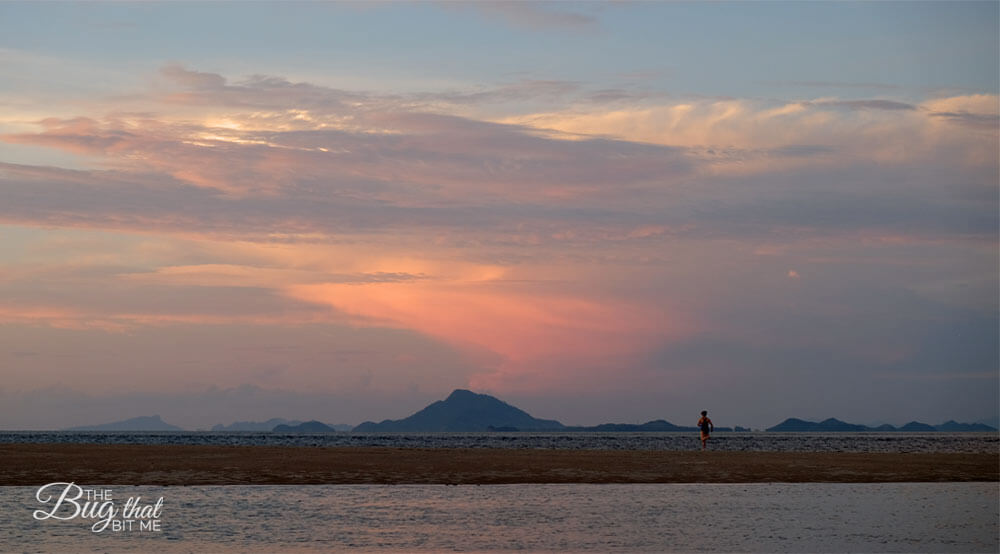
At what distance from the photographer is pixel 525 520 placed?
25.6m

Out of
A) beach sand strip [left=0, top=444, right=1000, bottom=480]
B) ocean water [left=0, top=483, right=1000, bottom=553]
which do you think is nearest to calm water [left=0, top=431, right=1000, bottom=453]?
beach sand strip [left=0, top=444, right=1000, bottom=480]

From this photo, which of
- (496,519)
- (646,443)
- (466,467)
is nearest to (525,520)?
(496,519)

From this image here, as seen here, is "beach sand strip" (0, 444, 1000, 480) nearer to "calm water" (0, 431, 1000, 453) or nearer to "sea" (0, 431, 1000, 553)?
"sea" (0, 431, 1000, 553)

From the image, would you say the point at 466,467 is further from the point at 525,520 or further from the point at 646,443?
the point at 646,443

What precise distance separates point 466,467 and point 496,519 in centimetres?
1867

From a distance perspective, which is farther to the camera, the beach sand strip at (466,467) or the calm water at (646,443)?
the calm water at (646,443)

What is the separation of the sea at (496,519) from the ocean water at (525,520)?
1.9 inches

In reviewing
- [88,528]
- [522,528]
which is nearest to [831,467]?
[522,528]

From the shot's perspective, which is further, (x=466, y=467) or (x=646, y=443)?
(x=646, y=443)

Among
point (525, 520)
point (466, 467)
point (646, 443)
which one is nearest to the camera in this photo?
point (525, 520)

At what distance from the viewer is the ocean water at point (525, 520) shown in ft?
70.4

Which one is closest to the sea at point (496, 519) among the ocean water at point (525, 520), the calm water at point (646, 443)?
the ocean water at point (525, 520)

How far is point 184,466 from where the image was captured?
42281 millimetres

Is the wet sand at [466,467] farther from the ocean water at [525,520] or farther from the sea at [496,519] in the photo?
the ocean water at [525,520]
